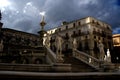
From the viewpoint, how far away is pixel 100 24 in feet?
178

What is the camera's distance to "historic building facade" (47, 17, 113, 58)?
160 ft

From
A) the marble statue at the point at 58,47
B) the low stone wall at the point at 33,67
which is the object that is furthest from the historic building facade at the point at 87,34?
the low stone wall at the point at 33,67

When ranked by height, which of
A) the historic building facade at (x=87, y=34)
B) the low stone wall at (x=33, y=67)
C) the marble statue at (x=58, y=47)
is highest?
the historic building facade at (x=87, y=34)

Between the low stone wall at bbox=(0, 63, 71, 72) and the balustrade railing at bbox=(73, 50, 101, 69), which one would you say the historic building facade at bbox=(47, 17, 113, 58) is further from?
the low stone wall at bbox=(0, 63, 71, 72)

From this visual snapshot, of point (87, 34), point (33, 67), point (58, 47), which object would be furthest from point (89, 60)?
point (87, 34)

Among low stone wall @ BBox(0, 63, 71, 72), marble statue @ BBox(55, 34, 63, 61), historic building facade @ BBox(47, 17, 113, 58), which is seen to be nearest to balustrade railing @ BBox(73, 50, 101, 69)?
marble statue @ BBox(55, 34, 63, 61)

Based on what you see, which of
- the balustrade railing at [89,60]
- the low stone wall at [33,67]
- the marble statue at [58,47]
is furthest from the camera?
the balustrade railing at [89,60]

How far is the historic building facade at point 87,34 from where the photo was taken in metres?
48.8

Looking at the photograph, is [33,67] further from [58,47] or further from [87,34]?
[87,34]

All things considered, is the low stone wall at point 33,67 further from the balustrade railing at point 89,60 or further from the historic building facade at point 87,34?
the historic building facade at point 87,34

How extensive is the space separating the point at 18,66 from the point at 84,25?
141 ft

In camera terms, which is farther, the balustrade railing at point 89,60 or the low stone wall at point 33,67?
the balustrade railing at point 89,60

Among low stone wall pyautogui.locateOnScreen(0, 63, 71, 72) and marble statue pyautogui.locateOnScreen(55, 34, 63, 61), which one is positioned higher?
marble statue pyautogui.locateOnScreen(55, 34, 63, 61)
